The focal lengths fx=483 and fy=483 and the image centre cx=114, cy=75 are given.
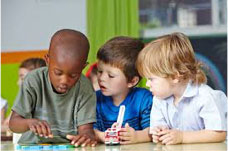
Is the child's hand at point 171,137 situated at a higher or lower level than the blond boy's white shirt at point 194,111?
lower

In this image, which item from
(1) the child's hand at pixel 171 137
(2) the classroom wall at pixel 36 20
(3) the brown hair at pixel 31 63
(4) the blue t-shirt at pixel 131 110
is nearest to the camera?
(1) the child's hand at pixel 171 137

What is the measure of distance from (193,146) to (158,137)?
0.10 meters

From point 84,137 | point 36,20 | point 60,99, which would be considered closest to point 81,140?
point 84,137

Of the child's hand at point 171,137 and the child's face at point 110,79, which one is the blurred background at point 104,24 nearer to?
the child's face at point 110,79

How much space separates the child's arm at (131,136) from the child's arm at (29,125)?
0.15 m

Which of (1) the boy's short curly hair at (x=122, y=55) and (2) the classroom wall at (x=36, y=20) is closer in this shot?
(1) the boy's short curly hair at (x=122, y=55)

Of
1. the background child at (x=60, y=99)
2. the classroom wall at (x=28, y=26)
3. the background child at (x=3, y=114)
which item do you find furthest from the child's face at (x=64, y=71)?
the background child at (x=3, y=114)

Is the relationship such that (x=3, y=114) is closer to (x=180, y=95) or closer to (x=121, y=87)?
(x=121, y=87)

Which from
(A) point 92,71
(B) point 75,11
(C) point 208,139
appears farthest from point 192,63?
(B) point 75,11

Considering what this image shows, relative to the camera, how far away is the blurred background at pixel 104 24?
214 centimetres

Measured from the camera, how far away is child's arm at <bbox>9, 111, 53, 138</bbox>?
85cm

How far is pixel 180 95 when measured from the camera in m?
1.00

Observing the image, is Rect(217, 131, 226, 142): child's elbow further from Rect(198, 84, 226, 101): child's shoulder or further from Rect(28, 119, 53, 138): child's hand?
Rect(28, 119, 53, 138): child's hand

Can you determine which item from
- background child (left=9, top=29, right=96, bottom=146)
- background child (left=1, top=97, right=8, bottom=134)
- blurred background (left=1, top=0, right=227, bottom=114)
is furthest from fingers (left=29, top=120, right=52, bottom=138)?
background child (left=1, top=97, right=8, bottom=134)
